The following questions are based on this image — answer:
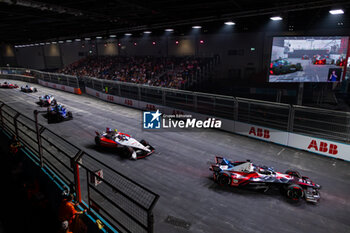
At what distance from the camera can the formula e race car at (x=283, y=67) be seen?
58.6 ft

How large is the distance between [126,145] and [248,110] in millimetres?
7475

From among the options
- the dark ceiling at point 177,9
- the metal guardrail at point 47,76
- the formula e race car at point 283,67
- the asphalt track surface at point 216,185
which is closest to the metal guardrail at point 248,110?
the asphalt track surface at point 216,185

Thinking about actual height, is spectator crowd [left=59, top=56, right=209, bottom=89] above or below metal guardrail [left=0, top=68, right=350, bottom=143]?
above

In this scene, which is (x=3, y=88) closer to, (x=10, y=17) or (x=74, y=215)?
(x=10, y=17)

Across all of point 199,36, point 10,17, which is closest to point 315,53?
point 199,36

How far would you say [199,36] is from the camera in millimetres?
31047

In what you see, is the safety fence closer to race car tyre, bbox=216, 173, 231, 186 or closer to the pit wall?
race car tyre, bbox=216, 173, 231, 186

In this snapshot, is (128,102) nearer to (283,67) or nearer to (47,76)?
(283,67)

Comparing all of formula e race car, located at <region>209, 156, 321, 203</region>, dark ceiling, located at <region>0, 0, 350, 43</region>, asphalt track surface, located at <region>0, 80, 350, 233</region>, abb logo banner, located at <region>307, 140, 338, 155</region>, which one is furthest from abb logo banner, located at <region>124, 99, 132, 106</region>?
abb logo banner, located at <region>307, 140, 338, 155</region>

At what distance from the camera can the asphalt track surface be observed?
6672 millimetres

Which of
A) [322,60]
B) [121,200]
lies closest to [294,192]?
[121,200]

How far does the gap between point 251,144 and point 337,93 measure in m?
17.1

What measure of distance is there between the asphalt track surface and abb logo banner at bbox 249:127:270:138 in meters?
0.45

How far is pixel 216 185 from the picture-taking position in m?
8.56
